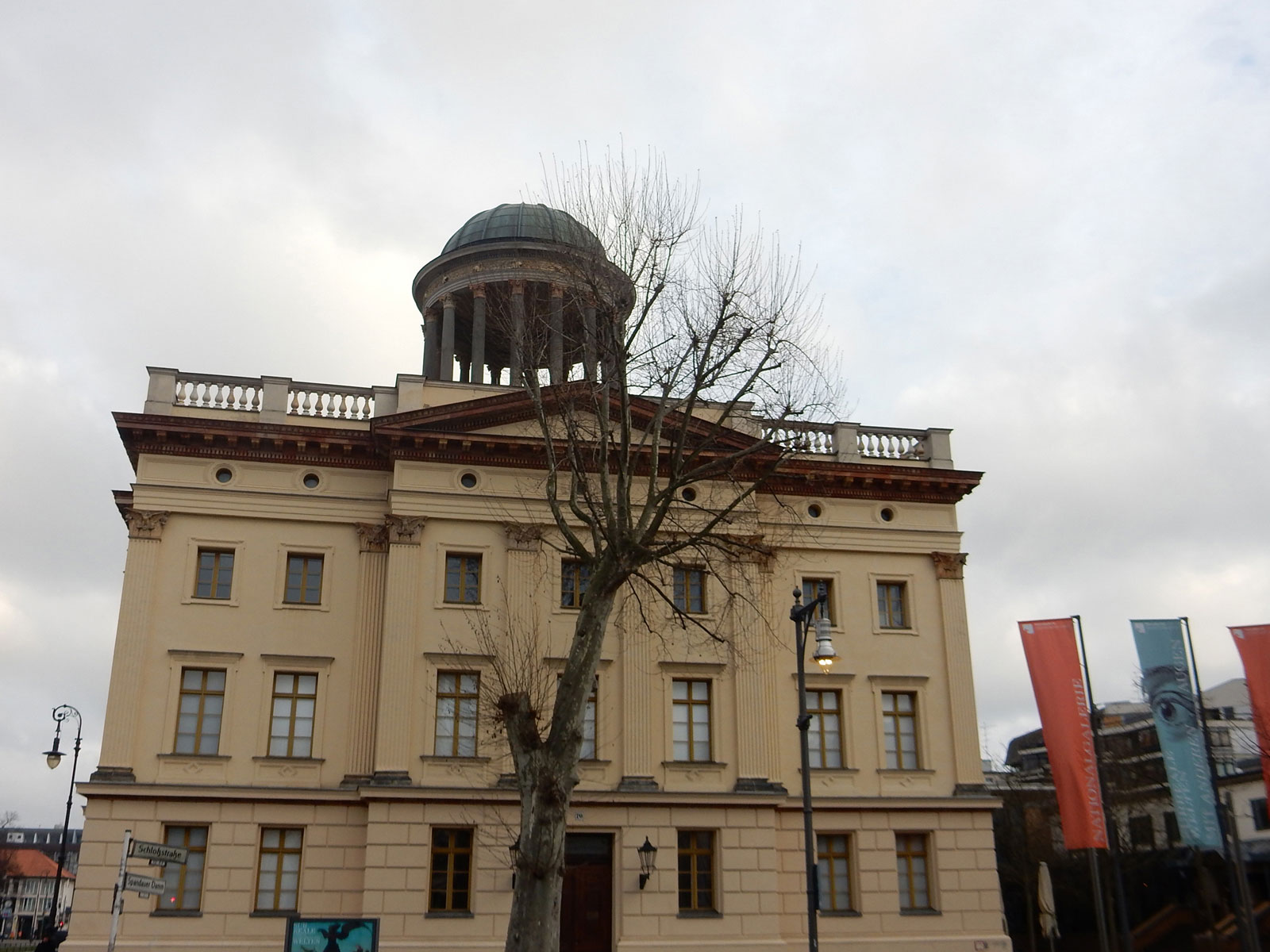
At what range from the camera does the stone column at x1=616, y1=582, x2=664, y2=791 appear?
29125 mm

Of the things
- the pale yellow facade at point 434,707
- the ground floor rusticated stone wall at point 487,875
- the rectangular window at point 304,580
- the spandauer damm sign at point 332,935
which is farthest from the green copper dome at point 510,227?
the spandauer damm sign at point 332,935

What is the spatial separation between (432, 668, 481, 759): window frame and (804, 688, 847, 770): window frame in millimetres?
8458

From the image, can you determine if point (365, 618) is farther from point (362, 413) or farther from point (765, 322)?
point (765, 322)

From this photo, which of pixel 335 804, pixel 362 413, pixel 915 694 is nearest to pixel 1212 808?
pixel 915 694

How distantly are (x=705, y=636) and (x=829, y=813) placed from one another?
5.40 m

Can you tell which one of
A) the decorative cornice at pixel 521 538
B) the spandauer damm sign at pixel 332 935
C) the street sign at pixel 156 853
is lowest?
the spandauer damm sign at pixel 332 935

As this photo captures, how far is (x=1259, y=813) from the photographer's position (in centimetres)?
5166

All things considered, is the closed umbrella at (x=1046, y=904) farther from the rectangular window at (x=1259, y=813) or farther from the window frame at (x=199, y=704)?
the rectangular window at (x=1259, y=813)

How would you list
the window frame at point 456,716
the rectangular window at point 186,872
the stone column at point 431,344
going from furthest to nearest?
the stone column at point 431,344 → the window frame at point 456,716 → the rectangular window at point 186,872

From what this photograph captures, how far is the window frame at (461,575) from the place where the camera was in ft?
97.8

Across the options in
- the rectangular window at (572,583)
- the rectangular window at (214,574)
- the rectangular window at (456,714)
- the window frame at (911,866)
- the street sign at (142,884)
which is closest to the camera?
the street sign at (142,884)

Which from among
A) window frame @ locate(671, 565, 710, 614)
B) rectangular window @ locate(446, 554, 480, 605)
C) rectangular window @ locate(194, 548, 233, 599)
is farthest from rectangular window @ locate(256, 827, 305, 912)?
window frame @ locate(671, 565, 710, 614)

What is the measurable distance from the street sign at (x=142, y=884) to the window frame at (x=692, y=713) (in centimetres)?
1355

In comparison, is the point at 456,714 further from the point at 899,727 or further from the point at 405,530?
the point at 899,727
